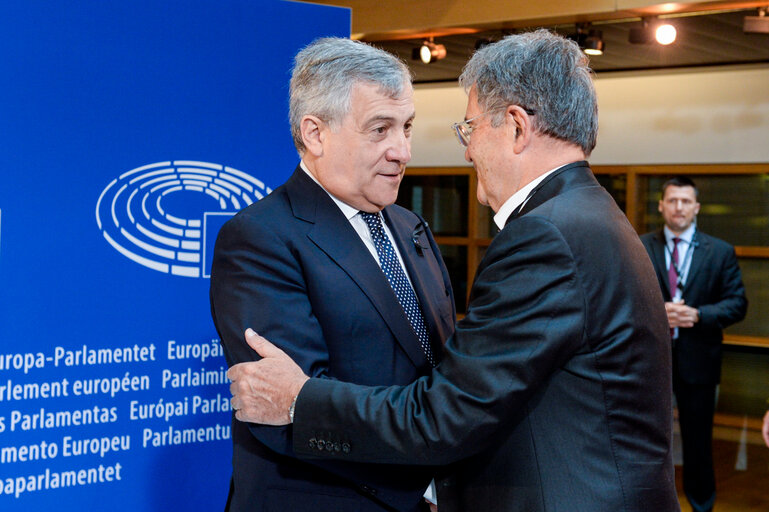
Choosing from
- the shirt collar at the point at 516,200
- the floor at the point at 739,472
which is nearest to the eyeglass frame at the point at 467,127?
the shirt collar at the point at 516,200

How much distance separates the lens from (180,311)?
270 cm

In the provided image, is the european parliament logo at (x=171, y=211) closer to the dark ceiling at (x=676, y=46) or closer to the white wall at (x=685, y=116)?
the dark ceiling at (x=676, y=46)

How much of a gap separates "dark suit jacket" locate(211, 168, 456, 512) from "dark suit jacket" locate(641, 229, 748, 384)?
3.96 metres

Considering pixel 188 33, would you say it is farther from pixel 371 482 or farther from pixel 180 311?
pixel 371 482

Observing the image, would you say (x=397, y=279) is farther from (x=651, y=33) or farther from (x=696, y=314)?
(x=651, y=33)

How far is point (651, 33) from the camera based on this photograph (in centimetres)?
578

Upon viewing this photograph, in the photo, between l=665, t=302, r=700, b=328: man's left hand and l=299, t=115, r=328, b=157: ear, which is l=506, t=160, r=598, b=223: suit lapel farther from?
l=665, t=302, r=700, b=328: man's left hand

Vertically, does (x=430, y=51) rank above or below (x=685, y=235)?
above

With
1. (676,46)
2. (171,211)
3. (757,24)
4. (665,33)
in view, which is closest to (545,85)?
(171,211)

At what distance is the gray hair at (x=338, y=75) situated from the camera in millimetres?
2004

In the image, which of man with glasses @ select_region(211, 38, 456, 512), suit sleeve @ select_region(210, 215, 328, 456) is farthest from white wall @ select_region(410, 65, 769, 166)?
suit sleeve @ select_region(210, 215, 328, 456)

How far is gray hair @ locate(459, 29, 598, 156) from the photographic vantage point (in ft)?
5.64

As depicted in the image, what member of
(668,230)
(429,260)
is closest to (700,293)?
(668,230)

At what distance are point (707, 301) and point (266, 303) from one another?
4.46 metres
